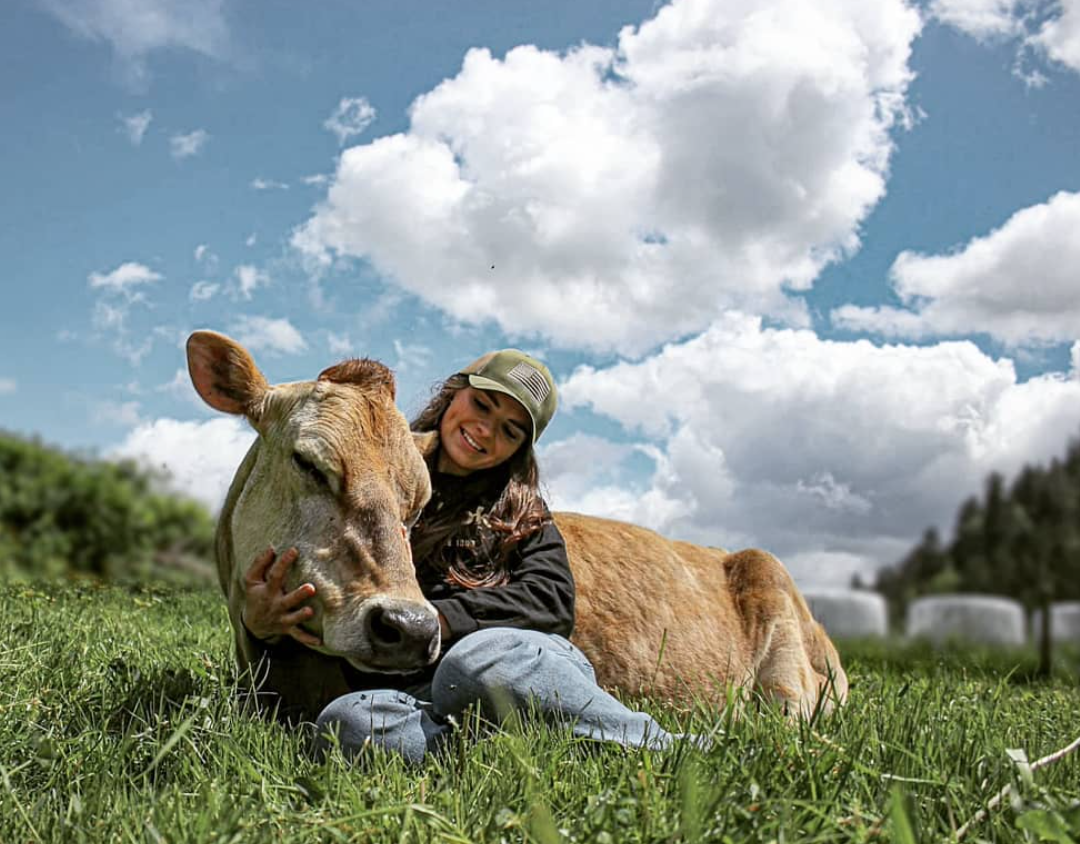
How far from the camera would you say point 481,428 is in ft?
15.0

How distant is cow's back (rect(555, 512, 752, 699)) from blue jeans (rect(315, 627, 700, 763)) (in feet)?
4.52

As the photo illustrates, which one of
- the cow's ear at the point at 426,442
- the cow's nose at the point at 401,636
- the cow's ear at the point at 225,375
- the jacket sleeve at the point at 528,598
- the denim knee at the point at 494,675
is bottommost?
the denim knee at the point at 494,675

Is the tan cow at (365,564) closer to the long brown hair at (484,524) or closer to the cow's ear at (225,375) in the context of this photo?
the cow's ear at (225,375)

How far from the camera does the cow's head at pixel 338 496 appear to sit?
366 centimetres

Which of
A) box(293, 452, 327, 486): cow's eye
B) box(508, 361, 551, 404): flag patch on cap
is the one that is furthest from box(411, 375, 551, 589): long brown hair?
box(293, 452, 327, 486): cow's eye

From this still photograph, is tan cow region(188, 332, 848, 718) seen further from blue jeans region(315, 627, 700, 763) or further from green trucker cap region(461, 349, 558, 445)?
green trucker cap region(461, 349, 558, 445)

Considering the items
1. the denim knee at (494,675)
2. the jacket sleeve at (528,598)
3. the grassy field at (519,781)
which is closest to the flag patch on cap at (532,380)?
the jacket sleeve at (528,598)

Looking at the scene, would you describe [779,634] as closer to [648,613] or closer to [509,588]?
[648,613]

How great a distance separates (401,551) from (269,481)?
2.27ft

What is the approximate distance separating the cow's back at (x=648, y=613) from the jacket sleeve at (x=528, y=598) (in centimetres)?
69

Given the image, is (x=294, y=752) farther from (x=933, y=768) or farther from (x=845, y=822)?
(x=933, y=768)

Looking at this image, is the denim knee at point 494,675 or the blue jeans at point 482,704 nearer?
the blue jeans at point 482,704

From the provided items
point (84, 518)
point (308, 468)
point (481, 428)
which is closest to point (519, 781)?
point (308, 468)

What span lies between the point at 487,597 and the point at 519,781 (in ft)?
4.51
